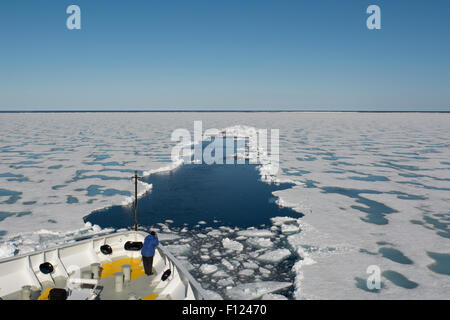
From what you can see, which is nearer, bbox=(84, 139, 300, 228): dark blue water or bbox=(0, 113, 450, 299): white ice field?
bbox=(0, 113, 450, 299): white ice field

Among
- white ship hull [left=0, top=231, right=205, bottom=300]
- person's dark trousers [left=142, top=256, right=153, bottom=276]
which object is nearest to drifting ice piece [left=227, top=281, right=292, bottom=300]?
white ship hull [left=0, top=231, right=205, bottom=300]

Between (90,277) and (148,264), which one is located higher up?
(148,264)

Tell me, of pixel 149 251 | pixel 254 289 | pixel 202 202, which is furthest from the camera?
pixel 202 202

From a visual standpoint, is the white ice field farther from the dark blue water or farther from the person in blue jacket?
the person in blue jacket

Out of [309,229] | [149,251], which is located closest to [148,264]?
[149,251]

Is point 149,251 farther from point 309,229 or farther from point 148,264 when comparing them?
point 309,229

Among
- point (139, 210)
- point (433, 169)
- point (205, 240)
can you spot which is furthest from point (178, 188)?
point (433, 169)

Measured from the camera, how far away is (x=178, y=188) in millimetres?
16562

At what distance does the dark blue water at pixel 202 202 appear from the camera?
1177cm

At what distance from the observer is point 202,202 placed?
1416 centimetres

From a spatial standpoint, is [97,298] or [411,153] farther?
[411,153]

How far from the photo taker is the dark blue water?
11766 millimetres
